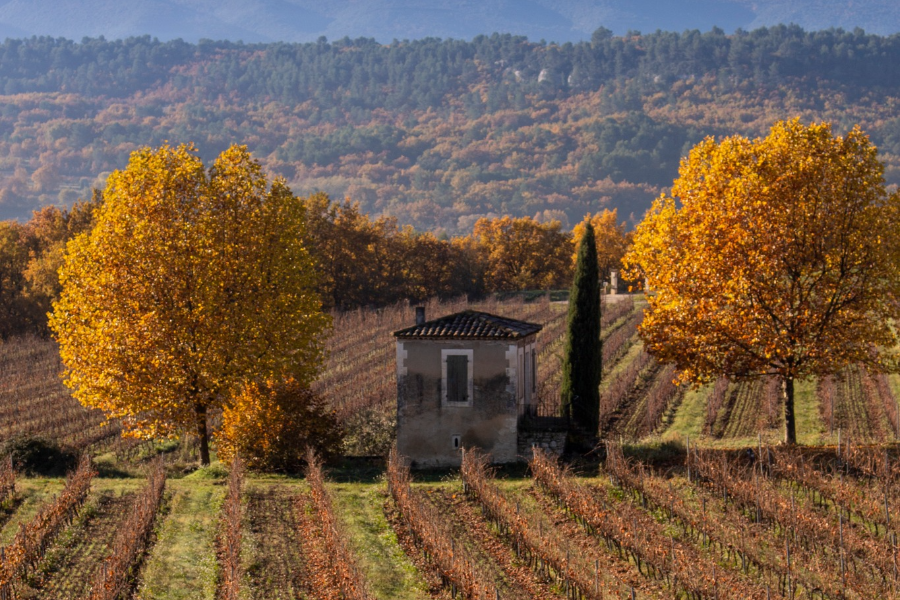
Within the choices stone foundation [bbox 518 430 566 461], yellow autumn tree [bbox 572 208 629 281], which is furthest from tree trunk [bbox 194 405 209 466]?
yellow autumn tree [bbox 572 208 629 281]

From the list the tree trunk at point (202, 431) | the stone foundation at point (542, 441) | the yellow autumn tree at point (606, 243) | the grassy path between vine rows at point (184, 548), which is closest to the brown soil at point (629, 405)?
the stone foundation at point (542, 441)

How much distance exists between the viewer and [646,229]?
89.9 ft

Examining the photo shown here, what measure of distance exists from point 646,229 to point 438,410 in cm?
780

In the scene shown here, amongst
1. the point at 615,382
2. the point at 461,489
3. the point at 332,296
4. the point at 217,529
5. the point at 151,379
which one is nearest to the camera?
the point at 217,529

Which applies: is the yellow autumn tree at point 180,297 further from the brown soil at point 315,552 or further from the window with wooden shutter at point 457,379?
the brown soil at point 315,552

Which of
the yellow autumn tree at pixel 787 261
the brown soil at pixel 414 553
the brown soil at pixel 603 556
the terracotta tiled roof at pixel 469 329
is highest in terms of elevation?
the yellow autumn tree at pixel 787 261

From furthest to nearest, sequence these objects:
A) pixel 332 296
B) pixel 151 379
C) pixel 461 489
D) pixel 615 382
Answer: pixel 332 296, pixel 615 382, pixel 151 379, pixel 461 489

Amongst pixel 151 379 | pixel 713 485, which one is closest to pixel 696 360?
pixel 713 485

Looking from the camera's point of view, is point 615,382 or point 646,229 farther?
point 615,382

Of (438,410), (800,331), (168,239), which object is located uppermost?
(168,239)

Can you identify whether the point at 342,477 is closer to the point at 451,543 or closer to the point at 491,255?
the point at 451,543

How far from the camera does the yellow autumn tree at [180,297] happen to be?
2716cm

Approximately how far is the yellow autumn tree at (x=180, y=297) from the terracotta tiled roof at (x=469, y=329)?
3.32 metres

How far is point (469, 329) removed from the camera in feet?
91.7
